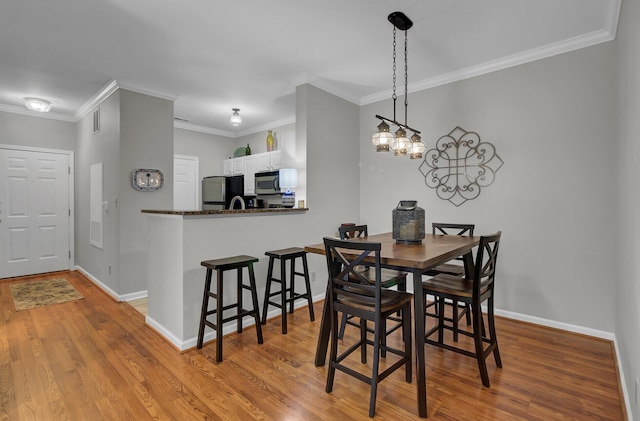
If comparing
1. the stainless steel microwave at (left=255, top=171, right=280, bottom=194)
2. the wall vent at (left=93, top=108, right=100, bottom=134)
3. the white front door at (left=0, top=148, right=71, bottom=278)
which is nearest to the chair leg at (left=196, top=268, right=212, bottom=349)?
the stainless steel microwave at (left=255, top=171, right=280, bottom=194)

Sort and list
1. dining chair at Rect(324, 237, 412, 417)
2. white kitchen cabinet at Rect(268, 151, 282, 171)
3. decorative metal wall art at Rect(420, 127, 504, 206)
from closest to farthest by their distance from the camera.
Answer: dining chair at Rect(324, 237, 412, 417)
decorative metal wall art at Rect(420, 127, 504, 206)
white kitchen cabinet at Rect(268, 151, 282, 171)

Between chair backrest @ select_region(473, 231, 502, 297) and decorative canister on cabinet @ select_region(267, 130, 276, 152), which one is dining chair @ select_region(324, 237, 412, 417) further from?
decorative canister on cabinet @ select_region(267, 130, 276, 152)

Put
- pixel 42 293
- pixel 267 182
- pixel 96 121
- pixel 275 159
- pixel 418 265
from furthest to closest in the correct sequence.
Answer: pixel 275 159
pixel 267 182
pixel 96 121
pixel 42 293
pixel 418 265

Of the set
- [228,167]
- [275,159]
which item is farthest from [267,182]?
[228,167]

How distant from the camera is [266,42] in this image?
2.91m

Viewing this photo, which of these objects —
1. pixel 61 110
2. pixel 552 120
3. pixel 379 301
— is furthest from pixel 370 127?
pixel 61 110

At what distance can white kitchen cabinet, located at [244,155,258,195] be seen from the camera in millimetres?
5665

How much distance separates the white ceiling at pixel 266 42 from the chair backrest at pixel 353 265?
5.86 ft

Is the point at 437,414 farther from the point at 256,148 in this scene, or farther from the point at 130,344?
the point at 256,148

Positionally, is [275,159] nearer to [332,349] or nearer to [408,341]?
[332,349]

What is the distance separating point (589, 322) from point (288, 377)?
8.72 feet

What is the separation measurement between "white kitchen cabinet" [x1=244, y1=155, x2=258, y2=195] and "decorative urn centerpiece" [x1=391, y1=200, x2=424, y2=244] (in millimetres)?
3576

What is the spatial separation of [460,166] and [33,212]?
243 inches

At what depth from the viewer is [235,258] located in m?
2.78
